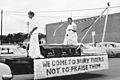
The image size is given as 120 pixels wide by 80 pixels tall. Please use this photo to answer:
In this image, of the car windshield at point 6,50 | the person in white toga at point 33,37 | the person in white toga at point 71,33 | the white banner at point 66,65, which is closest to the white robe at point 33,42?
the person in white toga at point 33,37

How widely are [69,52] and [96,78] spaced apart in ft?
4.63

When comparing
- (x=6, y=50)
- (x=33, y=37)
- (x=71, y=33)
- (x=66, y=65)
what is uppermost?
(x=71, y=33)

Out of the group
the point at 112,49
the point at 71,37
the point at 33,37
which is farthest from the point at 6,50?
the point at 112,49

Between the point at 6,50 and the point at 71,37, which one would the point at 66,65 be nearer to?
the point at 71,37

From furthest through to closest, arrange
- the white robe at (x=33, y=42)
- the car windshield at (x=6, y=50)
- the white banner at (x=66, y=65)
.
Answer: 1. the car windshield at (x=6, y=50)
2. the white robe at (x=33, y=42)
3. the white banner at (x=66, y=65)

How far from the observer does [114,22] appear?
125 feet

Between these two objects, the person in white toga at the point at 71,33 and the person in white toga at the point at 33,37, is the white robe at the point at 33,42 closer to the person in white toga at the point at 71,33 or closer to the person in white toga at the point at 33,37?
the person in white toga at the point at 33,37

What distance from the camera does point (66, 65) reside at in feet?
29.4

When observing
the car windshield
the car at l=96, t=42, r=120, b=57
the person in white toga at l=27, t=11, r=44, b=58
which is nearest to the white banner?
the person in white toga at l=27, t=11, r=44, b=58

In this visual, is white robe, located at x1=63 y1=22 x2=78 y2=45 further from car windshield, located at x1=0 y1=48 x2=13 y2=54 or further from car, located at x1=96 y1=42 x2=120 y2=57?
car, located at x1=96 y1=42 x2=120 y2=57

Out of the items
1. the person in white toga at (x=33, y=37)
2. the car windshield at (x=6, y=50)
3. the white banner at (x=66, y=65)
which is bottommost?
the white banner at (x=66, y=65)

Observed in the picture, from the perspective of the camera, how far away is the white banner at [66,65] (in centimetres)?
807

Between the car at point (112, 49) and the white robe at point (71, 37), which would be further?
the car at point (112, 49)

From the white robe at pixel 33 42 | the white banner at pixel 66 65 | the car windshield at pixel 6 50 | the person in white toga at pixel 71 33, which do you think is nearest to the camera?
the white banner at pixel 66 65
